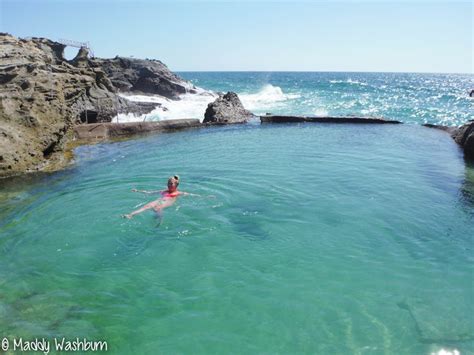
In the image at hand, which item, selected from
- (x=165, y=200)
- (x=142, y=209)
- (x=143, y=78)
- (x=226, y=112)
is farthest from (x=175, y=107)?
(x=142, y=209)

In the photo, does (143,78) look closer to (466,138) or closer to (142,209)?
(466,138)

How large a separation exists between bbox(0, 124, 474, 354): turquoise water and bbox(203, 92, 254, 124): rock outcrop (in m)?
12.0

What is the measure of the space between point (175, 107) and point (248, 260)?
2993 cm

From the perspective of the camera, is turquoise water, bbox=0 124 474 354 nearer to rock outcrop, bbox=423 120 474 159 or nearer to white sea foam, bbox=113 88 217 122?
rock outcrop, bbox=423 120 474 159

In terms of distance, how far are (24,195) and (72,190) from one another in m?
1.31

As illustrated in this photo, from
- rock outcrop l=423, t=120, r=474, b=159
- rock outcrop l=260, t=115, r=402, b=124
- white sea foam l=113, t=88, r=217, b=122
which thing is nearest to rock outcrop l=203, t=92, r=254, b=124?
rock outcrop l=260, t=115, r=402, b=124

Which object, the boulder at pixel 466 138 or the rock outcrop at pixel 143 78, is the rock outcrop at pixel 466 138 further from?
the rock outcrop at pixel 143 78

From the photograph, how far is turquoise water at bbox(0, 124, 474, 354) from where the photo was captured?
17.6 ft

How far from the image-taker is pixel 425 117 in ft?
102

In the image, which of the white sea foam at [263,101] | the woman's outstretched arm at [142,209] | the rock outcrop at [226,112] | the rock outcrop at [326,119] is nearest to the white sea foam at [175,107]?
the rock outcrop at [226,112]

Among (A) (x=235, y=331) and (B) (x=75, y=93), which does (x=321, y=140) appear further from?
(A) (x=235, y=331)

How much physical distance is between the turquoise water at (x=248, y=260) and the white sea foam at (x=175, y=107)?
15.3 m

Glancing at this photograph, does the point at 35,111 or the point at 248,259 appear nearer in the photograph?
the point at 248,259

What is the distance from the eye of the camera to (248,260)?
7.31 meters
